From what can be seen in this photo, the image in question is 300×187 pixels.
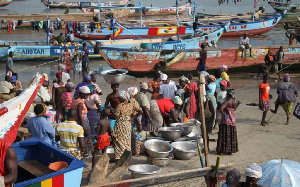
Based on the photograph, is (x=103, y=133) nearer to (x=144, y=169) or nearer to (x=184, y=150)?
(x=144, y=169)

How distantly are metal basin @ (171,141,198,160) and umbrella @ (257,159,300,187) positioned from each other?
10.2 feet

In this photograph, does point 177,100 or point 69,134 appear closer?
point 69,134

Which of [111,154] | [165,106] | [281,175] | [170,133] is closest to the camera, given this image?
[281,175]

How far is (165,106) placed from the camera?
9336 millimetres

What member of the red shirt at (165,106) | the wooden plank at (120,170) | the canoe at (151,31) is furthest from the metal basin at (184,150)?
the canoe at (151,31)

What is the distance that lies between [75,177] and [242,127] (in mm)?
6067

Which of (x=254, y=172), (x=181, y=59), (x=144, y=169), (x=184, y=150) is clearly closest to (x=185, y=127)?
(x=184, y=150)

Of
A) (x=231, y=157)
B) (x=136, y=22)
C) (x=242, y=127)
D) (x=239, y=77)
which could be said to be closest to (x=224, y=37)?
(x=136, y=22)

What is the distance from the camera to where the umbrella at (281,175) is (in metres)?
5.41

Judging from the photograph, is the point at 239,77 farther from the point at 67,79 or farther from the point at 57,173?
the point at 57,173

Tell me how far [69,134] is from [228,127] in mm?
3157

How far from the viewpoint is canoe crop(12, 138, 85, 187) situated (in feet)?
17.6

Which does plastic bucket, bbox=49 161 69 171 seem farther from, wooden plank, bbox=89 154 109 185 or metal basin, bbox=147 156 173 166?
metal basin, bbox=147 156 173 166

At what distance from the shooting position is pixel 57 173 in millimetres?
5391
